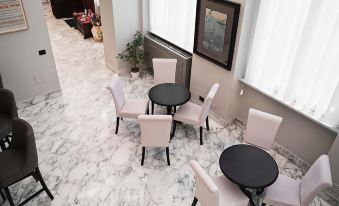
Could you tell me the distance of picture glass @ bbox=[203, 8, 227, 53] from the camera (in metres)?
4.11

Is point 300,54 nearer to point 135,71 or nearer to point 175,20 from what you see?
point 175,20

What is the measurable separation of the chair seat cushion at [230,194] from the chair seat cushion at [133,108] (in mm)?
1738

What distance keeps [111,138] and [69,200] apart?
1.24m

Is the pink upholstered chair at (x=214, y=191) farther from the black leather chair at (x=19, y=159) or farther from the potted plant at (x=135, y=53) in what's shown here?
the potted plant at (x=135, y=53)

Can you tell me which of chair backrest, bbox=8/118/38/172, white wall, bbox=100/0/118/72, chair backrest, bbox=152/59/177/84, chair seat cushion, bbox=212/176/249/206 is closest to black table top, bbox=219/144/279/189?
chair seat cushion, bbox=212/176/249/206

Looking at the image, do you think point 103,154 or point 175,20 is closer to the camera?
point 103,154

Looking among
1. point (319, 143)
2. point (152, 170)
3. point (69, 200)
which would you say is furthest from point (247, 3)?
point (69, 200)

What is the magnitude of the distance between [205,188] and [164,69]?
8.64 feet

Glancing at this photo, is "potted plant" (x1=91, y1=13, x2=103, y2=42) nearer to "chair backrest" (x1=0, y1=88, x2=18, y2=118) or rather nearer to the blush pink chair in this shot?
the blush pink chair

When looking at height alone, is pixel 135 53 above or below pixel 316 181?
above

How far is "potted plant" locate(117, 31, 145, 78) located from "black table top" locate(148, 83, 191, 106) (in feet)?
5.02

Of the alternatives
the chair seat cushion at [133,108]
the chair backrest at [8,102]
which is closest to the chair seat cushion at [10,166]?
the chair backrest at [8,102]

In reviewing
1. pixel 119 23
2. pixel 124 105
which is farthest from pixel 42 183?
pixel 119 23

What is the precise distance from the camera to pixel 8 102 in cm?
379
